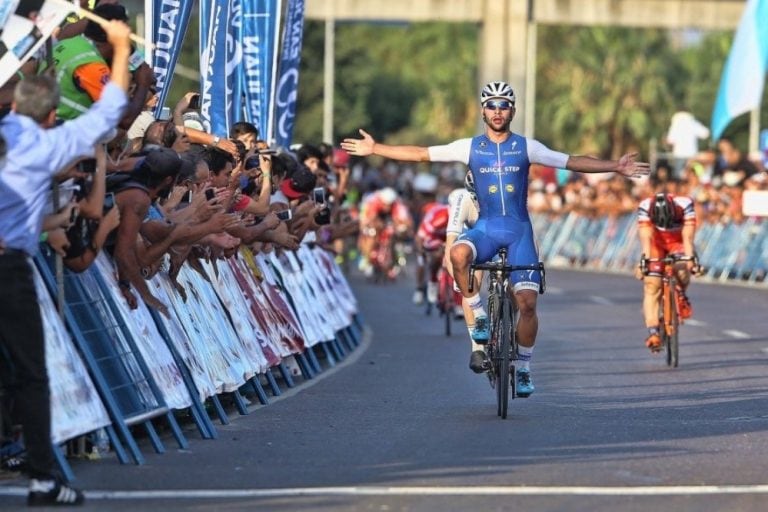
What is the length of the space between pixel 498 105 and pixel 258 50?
6374mm

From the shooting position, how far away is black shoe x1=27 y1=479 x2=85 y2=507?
988 centimetres

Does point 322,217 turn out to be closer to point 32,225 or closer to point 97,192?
point 97,192

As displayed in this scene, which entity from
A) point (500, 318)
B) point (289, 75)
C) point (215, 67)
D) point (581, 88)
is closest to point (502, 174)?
point (500, 318)

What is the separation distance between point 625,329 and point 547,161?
11058mm

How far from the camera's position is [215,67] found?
63.6 feet

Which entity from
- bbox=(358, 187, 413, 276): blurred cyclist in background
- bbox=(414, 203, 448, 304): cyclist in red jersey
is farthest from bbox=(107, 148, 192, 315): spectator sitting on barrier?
bbox=(358, 187, 413, 276): blurred cyclist in background

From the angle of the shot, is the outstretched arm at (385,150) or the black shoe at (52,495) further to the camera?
the outstretched arm at (385,150)

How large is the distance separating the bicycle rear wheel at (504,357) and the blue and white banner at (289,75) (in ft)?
29.4

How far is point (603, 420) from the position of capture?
1416cm

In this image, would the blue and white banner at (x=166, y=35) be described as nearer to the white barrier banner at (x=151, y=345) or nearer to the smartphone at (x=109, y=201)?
the white barrier banner at (x=151, y=345)

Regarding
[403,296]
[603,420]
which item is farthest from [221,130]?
[403,296]

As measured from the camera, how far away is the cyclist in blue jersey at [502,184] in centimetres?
1498

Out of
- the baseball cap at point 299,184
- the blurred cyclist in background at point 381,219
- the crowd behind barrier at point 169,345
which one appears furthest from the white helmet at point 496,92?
the blurred cyclist in background at point 381,219

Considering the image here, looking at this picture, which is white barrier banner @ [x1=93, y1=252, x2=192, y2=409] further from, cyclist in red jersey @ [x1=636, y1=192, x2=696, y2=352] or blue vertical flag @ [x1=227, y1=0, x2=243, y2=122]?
cyclist in red jersey @ [x1=636, y1=192, x2=696, y2=352]
